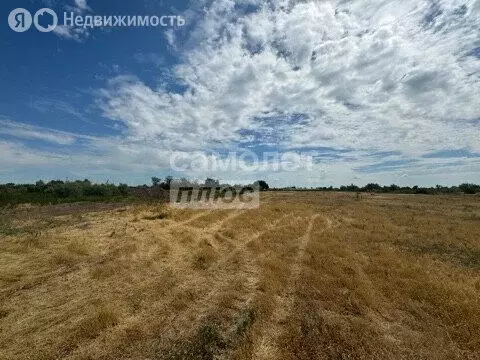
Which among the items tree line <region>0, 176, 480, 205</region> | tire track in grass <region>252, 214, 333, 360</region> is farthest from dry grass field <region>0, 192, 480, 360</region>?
tree line <region>0, 176, 480, 205</region>

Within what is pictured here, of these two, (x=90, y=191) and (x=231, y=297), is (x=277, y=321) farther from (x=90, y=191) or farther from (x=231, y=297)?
(x=90, y=191)

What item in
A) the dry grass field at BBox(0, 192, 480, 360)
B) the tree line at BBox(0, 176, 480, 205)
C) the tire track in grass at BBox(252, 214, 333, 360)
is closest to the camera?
the tire track in grass at BBox(252, 214, 333, 360)

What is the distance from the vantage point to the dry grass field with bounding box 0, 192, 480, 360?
236 inches

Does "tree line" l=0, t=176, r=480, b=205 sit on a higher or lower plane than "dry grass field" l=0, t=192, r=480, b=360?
higher

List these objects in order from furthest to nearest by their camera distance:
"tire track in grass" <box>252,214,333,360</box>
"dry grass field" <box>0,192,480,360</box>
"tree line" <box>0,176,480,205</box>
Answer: "tree line" <box>0,176,480,205</box> → "dry grass field" <box>0,192,480,360</box> → "tire track in grass" <box>252,214,333,360</box>

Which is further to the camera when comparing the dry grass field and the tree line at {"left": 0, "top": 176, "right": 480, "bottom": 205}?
the tree line at {"left": 0, "top": 176, "right": 480, "bottom": 205}

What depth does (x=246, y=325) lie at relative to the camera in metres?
6.70

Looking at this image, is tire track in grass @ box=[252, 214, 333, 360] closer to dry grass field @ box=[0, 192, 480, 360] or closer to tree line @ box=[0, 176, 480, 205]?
dry grass field @ box=[0, 192, 480, 360]

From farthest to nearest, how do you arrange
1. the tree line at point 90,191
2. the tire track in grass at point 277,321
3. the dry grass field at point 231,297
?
the tree line at point 90,191
the dry grass field at point 231,297
the tire track in grass at point 277,321

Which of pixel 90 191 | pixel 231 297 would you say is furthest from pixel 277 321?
pixel 90 191

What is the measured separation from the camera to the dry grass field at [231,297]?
6.00 m

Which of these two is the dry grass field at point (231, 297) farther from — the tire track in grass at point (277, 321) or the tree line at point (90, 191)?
the tree line at point (90, 191)

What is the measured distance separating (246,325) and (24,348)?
161 inches

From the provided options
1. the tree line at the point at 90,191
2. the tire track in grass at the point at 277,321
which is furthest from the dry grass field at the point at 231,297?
the tree line at the point at 90,191
